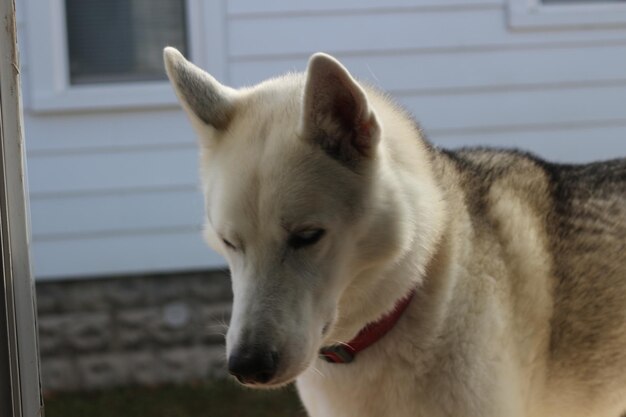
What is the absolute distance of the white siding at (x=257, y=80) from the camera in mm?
5543

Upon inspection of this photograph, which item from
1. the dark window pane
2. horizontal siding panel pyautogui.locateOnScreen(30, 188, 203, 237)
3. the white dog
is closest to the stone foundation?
horizontal siding panel pyautogui.locateOnScreen(30, 188, 203, 237)

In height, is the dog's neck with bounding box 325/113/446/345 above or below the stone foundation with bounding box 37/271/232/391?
above

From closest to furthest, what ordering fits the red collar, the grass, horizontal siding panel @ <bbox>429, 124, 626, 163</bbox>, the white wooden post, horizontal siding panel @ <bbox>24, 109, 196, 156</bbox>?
the white wooden post, the red collar, the grass, horizontal siding panel @ <bbox>24, 109, 196, 156</bbox>, horizontal siding panel @ <bbox>429, 124, 626, 163</bbox>

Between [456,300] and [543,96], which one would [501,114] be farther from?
[456,300]

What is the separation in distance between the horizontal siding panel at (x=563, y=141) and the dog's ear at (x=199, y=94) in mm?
3291

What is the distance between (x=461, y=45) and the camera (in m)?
5.68

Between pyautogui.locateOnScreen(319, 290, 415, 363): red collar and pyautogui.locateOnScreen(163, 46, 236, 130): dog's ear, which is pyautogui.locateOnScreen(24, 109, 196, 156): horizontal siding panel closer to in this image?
pyautogui.locateOnScreen(163, 46, 236, 130): dog's ear

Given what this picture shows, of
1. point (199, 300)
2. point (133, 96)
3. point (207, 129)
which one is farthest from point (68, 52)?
point (207, 129)

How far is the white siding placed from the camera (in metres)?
5.54

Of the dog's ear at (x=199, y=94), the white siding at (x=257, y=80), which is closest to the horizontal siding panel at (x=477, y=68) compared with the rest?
the white siding at (x=257, y=80)

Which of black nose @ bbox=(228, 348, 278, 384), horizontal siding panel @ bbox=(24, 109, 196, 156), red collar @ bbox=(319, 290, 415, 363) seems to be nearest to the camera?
black nose @ bbox=(228, 348, 278, 384)

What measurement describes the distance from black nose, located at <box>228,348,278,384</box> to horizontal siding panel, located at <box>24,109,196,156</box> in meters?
3.43

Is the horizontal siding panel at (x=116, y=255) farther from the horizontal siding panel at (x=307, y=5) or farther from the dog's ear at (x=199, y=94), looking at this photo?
the dog's ear at (x=199, y=94)

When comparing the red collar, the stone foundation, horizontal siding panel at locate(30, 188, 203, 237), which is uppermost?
the red collar
